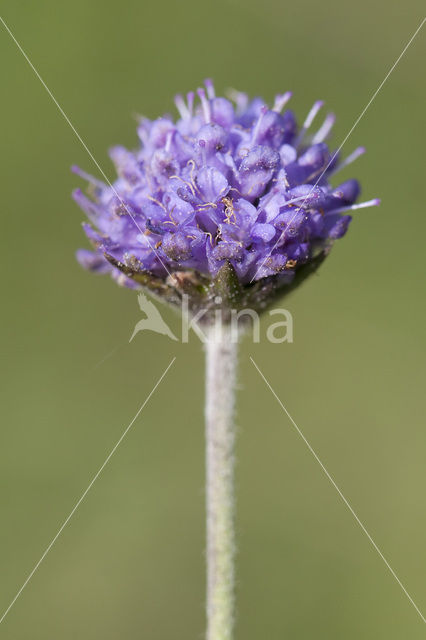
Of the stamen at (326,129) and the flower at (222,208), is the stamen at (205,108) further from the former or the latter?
the stamen at (326,129)

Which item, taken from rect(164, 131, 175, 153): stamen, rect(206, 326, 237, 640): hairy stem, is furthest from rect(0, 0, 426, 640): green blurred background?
rect(164, 131, 175, 153): stamen

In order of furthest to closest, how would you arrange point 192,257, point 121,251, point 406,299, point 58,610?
point 406,299 → point 58,610 → point 121,251 → point 192,257

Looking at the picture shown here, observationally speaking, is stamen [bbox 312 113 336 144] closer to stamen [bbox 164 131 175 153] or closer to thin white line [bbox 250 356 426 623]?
stamen [bbox 164 131 175 153]

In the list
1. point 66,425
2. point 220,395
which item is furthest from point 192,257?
point 66,425

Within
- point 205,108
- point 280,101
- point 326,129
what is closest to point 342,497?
point 326,129

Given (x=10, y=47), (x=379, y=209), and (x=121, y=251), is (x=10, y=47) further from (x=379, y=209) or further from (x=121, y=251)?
(x=121, y=251)

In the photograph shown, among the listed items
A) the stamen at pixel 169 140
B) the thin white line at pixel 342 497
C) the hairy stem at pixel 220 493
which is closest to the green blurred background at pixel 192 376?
the thin white line at pixel 342 497

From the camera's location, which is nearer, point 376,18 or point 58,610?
point 58,610
